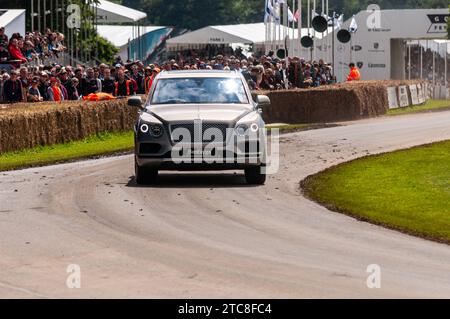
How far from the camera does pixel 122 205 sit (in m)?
16.6

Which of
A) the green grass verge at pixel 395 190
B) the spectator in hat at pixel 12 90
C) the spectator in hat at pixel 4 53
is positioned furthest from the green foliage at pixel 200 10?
the green grass verge at pixel 395 190

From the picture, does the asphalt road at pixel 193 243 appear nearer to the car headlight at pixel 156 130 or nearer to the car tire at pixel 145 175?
the car tire at pixel 145 175

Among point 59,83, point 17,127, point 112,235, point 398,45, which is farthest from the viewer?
point 398,45

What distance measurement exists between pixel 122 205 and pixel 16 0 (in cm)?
3673

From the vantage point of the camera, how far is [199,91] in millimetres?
20078

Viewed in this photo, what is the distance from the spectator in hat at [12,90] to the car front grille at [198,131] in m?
10.4

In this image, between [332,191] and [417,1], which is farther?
[417,1]

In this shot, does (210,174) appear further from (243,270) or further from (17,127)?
(243,270)

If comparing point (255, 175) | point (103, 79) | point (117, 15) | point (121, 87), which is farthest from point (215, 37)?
point (255, 175)

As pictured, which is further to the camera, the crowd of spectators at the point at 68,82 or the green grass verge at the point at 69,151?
the crowd of spectators at the point at 68,82

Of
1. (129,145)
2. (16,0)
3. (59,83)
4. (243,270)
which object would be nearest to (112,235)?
(243,270)

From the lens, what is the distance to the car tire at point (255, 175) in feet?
62.9

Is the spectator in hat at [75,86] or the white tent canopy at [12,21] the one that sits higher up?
the white tent canopy at [12,21]

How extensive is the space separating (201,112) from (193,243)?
6.16 metres
